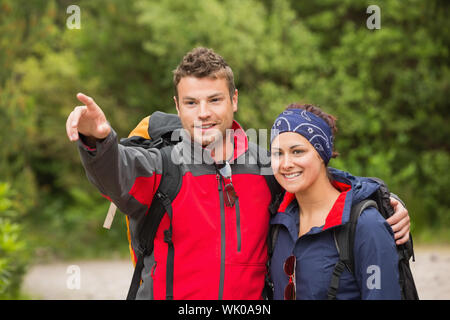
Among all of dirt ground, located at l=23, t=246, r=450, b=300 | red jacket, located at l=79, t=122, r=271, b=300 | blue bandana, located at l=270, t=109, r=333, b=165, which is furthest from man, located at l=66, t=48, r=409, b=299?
dirt ground, located at l=23, t=246, r=450, b=300

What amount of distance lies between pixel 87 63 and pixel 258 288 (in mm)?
11377

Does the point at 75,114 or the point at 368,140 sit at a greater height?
the point at 368,140

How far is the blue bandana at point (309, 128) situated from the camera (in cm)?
274

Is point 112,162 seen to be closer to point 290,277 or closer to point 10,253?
point 290,277

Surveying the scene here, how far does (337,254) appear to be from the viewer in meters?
2.53

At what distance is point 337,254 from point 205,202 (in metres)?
0.68

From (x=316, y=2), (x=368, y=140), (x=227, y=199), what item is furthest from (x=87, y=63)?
(x=227, y=199)

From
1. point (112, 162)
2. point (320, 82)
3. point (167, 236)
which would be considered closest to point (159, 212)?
point (167, 236)

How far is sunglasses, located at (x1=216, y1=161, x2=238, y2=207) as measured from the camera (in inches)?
104

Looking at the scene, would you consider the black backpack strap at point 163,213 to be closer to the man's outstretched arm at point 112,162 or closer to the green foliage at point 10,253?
the man's outstretched arm at point 112,162

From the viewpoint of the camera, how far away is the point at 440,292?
676cm

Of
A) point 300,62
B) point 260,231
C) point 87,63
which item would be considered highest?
point 87,63

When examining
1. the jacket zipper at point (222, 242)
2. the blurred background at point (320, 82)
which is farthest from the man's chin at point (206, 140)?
the blurred background at point (320, 82)
